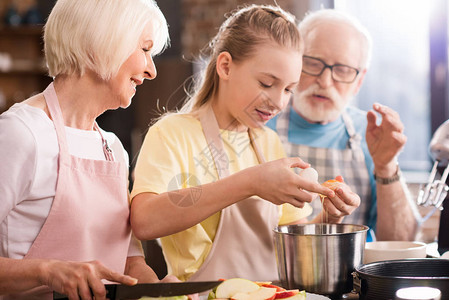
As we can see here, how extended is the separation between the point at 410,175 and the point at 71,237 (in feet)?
10.9

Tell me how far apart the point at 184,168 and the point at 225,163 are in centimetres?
13

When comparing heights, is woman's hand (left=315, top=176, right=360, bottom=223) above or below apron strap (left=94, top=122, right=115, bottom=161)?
below

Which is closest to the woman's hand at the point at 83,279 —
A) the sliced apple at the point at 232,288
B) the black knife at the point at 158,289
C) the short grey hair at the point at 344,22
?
the black knife at the point at 158,289

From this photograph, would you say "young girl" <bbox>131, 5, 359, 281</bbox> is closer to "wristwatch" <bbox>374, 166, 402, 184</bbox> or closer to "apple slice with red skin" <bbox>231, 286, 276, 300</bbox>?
"apple slice with red skin" <bbox>231, 286, 276, 300</bbox>

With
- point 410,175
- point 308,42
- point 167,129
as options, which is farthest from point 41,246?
point 410,175

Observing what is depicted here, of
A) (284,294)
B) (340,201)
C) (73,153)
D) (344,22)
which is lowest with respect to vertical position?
(284,294)

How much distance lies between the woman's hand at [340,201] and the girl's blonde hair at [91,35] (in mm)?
545

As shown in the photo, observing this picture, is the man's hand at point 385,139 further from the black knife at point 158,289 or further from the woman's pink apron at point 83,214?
the black knife at point 158,289

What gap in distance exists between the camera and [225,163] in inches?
61.3

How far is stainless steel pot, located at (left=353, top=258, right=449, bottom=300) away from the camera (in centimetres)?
97

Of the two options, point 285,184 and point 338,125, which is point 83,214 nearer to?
point 285,184

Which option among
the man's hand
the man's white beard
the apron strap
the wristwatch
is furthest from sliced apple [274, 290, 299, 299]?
the man's white beard

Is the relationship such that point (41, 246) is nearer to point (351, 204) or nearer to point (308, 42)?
point (351, 204)

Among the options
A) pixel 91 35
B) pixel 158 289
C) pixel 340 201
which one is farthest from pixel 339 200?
pixel 91 35
